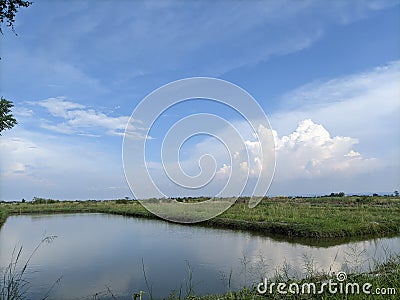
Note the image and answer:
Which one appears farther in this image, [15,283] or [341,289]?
[341,289]

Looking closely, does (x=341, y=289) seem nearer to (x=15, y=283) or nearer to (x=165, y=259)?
(x=15, y=283)

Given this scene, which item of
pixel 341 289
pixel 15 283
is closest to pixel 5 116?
pixel 15 283

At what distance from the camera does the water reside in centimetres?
524

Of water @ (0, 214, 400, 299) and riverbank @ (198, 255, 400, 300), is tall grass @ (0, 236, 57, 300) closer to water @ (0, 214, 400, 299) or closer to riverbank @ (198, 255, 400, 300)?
water @ (0, 214, 400, 299)

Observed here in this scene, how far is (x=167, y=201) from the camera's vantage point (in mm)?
22594

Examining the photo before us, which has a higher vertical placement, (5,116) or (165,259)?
(5,116)

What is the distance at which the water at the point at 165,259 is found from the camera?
17.2 feet

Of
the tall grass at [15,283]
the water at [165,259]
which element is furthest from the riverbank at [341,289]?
the tall grass at [15,283]

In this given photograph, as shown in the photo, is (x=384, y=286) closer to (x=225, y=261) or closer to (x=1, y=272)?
(x=225, y=261)

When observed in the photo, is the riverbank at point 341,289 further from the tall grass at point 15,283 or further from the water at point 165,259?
the tall grass at point 15,283

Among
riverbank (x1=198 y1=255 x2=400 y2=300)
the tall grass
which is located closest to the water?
the tall grass

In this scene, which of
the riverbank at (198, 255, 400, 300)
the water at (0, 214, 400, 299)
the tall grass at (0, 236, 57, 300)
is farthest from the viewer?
the water at (0, 214, 400, 299)

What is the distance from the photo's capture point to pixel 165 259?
7.11 meters

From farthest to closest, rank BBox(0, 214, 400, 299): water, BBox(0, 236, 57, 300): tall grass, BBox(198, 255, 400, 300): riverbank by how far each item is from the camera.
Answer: BBox(0, 214, 400, 299): water < BBox(198, 255, 400, 300): riverbank < BBox(0, 236, 57, 300): tall grass
